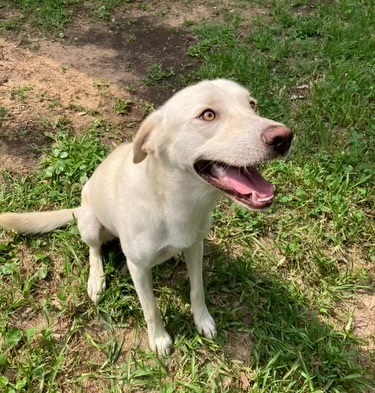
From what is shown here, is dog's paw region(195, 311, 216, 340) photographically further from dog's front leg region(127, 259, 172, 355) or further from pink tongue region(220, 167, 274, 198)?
pink tongue region(220, 167, 274, 198)

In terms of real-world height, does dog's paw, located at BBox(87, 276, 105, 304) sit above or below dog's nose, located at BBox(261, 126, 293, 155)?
below

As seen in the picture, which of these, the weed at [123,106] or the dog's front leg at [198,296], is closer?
the dog's front leg at [198,296]

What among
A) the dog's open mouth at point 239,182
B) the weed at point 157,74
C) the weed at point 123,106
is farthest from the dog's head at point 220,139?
the weed at point 157,74

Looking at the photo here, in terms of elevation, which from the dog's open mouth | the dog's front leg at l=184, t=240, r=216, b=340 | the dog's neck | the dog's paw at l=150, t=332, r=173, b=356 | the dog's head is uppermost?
the dog's head

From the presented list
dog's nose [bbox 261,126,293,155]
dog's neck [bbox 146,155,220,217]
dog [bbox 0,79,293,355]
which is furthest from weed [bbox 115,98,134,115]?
dog's nose [bbox 261,126,293,155]

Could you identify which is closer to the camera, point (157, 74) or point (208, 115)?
point (208, 115)

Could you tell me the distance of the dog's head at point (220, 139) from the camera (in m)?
2.08

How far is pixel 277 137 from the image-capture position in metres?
2.04

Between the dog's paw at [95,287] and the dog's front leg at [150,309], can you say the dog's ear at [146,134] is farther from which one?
the dog's paw at [95,287]

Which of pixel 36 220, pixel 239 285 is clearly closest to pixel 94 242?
pixel 36 220

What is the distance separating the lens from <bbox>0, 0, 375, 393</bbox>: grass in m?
2.94

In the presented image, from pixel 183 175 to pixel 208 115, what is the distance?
331 millimetres

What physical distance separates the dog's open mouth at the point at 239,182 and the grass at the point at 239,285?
1.30 meters

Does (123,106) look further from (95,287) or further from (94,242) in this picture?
(95,287)
